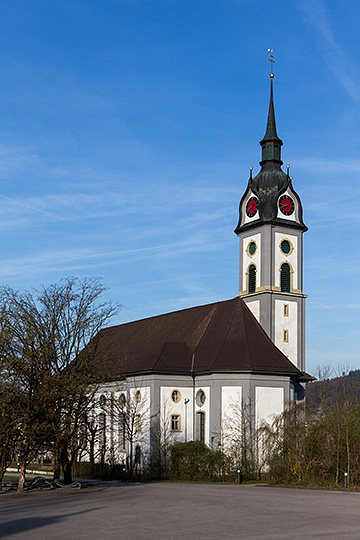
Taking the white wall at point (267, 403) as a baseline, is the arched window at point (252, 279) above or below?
above

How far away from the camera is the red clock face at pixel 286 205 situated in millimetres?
51719

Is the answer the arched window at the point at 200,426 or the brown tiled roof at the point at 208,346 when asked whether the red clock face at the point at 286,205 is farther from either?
the arched window at the point at 200,426

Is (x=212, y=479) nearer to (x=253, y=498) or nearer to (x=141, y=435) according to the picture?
(x=141, y=435)

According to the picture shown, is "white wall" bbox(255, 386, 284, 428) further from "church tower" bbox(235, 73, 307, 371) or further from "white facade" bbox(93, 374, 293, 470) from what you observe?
"church tower" bbox(235, 73, 307, 371)

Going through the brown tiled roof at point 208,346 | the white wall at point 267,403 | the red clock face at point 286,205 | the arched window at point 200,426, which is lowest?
the arched window at point 200,426

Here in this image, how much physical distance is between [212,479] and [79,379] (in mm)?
11197

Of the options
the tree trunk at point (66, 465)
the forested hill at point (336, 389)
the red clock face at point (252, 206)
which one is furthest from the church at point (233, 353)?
the forested hill at point (336, 389)

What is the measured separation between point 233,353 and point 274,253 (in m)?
9.85

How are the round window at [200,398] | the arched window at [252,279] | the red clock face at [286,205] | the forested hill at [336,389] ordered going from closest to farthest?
the forested hill at [336,389]
the round window at [200,398]
the arched window at [252,279]
the red clock face at [286,205]

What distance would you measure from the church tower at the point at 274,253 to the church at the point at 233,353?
75 millimetres

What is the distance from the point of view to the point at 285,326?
4984 cm

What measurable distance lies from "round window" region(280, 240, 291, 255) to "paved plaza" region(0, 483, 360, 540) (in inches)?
949

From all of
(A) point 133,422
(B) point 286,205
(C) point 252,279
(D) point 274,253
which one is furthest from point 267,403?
(B) point 286,205

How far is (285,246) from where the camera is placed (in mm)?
51531
